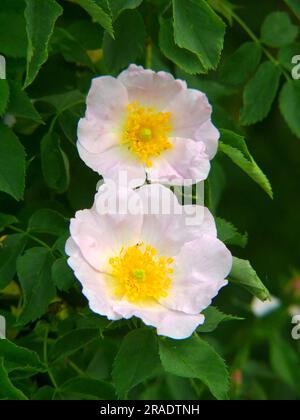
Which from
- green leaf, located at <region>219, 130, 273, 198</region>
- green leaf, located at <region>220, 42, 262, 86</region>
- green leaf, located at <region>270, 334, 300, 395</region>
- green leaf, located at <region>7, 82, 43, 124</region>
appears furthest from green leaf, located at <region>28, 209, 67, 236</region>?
green leaf, located at <region>270, 334, 300, 395</region>

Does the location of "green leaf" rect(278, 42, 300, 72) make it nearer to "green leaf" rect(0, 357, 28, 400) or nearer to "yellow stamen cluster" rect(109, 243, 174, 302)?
"yellow stamen cluster" rect(109, 243, 174, 302)

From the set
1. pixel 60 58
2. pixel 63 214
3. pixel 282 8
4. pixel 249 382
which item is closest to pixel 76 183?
pixel 63 214

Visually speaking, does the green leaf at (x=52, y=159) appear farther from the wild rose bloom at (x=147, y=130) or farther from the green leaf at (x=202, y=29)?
the green leaf at (x=202, y=29)

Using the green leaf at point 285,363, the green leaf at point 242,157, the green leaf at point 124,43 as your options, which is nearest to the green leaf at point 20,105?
the green leaf at point 124,43

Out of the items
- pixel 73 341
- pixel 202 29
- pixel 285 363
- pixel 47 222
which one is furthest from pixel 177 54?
pixel 285 363

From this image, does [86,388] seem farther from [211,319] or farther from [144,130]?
[144,130]
